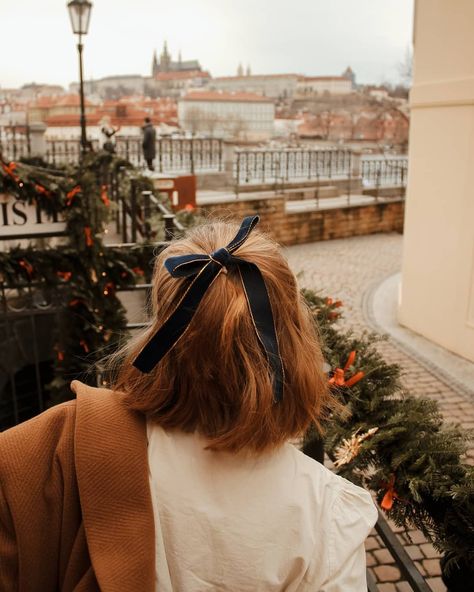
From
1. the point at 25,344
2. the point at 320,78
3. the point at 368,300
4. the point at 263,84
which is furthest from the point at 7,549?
the point at 263,84

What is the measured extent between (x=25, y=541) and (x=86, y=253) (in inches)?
129

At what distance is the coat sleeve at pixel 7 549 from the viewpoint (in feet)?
3.55

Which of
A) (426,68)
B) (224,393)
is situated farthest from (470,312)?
(224,393)

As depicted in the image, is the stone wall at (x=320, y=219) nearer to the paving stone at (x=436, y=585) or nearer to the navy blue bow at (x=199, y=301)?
the paving stone at (x=436, y=585)

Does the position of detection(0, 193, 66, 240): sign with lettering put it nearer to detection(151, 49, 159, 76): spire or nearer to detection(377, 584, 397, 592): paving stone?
detection(377, 584, 397, 592): paving stone

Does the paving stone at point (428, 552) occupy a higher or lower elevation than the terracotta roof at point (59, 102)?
lower

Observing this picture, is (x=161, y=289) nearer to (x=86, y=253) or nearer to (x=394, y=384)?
(x=394, y=384)

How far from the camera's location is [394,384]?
270 cm

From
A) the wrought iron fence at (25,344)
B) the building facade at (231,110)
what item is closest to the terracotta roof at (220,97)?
the building facade at (231,110)

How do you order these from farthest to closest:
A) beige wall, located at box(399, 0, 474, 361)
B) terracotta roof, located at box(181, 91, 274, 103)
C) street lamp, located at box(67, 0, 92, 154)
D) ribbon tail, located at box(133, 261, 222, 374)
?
terracotta roof, located at box(181, 91, 274, 103) → street lamp, located at box(67, 0, 92, 154) → beige wall, located at box(399, 0, 474, 361) → ribbon tail, located at box(133, 261, 222, 374)

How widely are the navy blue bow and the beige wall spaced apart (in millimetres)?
6519

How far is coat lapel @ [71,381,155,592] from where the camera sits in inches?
40.4

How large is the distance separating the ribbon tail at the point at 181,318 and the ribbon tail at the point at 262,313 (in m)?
0.06

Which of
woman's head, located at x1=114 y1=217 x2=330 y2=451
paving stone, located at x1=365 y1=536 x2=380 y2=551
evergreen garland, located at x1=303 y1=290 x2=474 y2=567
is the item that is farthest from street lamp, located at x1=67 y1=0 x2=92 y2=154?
woman's head, located at x1=114 y1=217 x2=330 y2=451
